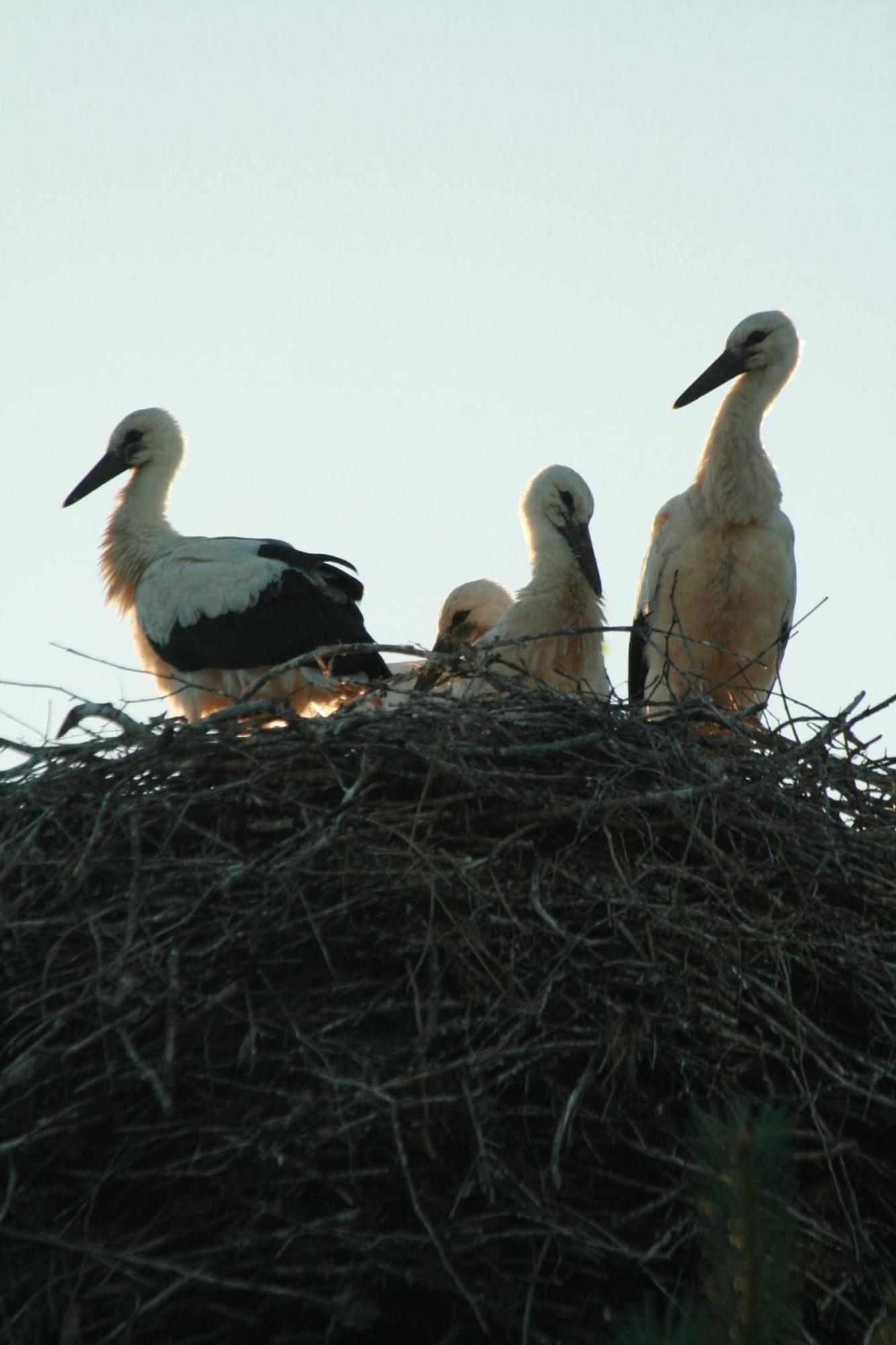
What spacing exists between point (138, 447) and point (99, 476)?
19 centimetres

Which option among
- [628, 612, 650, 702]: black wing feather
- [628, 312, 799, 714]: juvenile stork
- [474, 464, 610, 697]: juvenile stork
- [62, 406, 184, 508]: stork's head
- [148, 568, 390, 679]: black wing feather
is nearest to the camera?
[474, 464, 610, 697]: juvenile stork

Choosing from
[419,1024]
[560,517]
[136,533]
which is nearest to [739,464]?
[560,517]

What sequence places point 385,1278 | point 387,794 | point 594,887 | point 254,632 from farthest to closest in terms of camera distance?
1. point 254,632
2. point 387,794
3. point 594,887
4. point 385,1278

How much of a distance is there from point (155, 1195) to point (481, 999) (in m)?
0.63

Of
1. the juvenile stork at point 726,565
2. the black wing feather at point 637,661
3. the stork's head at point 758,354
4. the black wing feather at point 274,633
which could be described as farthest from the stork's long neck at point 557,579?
the stork's head at point 758,354

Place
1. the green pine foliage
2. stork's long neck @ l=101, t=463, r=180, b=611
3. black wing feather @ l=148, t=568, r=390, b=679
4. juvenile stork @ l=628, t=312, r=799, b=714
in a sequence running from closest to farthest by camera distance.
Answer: the green pine foliage < juvenile stork @ l=628, t=312, r=799, b=714 < black wing feather @ l=148, t=568, r=390, b=679 < stork's long neck @ l=101, t=463, r=180, b=611

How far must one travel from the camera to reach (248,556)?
269 inches

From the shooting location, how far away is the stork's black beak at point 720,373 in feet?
22.7

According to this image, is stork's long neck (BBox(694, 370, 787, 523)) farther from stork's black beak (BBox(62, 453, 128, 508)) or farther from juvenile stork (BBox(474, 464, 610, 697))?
stork's black beak (BBox(62, 453, 128, 508))

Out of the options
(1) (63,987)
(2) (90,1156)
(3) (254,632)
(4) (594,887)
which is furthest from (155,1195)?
(3) (254,632)

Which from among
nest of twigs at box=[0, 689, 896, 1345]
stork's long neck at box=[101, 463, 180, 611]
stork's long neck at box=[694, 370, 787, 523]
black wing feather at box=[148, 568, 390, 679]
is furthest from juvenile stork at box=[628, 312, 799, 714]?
nest of twigs at box=[0, 689, 896, 1345]

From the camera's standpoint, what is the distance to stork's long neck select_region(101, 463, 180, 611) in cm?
711

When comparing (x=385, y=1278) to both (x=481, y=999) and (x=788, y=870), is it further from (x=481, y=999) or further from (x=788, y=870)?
(x=788, y=870)

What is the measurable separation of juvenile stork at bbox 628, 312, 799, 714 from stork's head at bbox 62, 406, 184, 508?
2.00 metres
